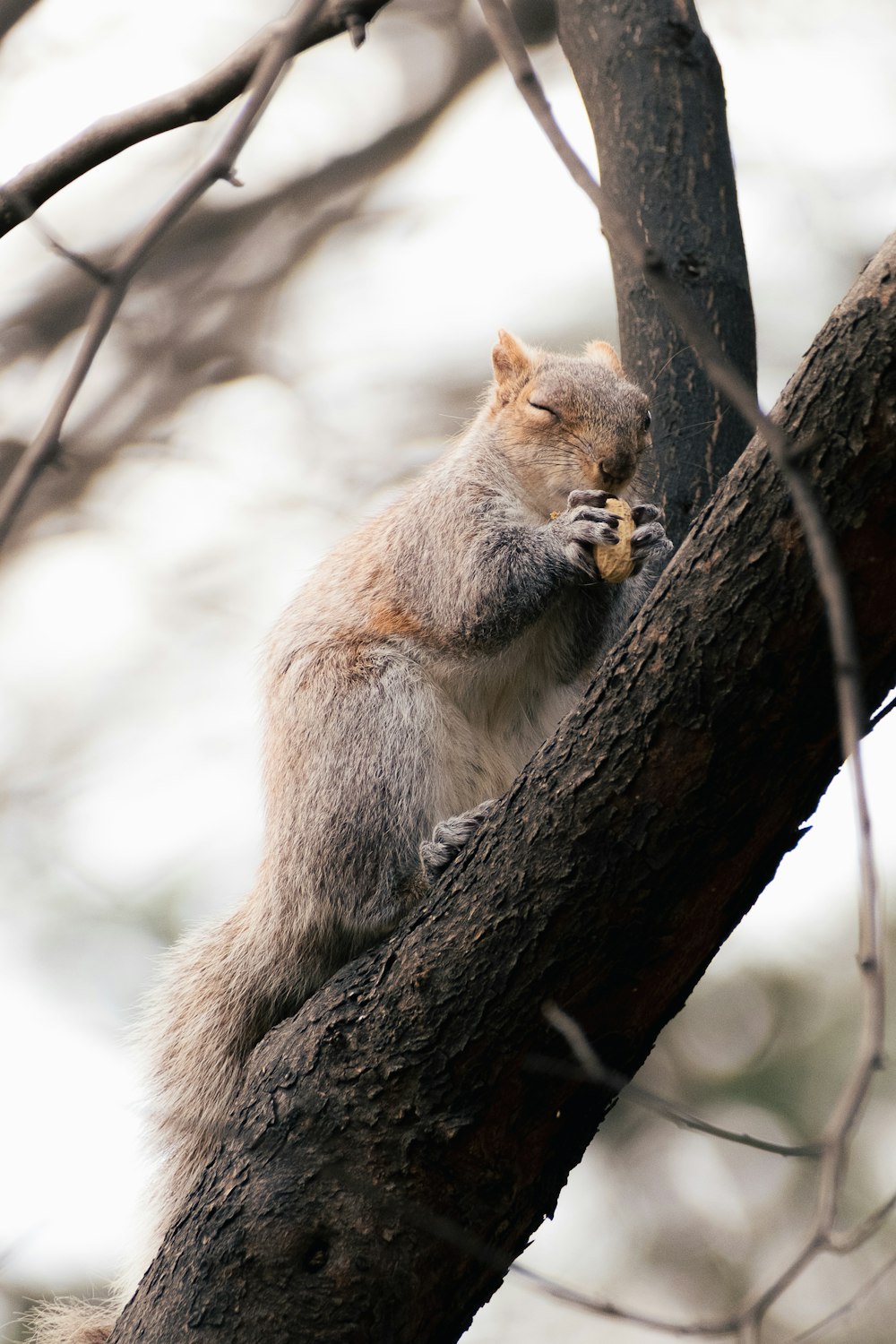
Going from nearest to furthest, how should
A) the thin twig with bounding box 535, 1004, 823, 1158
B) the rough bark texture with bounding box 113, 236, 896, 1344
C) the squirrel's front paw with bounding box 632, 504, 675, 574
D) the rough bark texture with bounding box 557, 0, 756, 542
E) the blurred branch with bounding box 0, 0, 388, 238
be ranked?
the thin twig with bounding box 535, 1004, 823, 1158 → the rough bark texture with bounding box 113, 236, 896, 1344 → the blurred branch with bounding box 0, 0, 388, 238 → the squirrel's front paw with bounding box 632, 504, 675, 574 → the rough bark texture with bounding box 557, 0, 756, 542

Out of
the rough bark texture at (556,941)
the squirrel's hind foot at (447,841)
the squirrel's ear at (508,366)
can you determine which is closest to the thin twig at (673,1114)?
the rough bark texture at (556,941)

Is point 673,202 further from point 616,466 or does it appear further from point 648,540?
point 648,540

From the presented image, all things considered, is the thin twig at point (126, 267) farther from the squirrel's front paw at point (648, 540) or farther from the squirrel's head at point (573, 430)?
the squirrel's head at point (573, 430)

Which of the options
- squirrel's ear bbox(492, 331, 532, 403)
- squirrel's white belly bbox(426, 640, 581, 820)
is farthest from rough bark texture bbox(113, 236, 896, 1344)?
squirrel's ear bbox(492, 331, 532, 403)

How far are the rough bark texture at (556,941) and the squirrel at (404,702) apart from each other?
22.7 inches

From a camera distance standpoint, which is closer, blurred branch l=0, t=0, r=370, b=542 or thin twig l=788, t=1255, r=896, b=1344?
blurred branch l=0, t=0, r=370, b=542

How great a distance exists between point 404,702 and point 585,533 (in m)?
0.69

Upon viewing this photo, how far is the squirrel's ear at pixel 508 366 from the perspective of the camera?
4.74m

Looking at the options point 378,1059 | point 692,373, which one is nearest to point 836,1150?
point 378,1059

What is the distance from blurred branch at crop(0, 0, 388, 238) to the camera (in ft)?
10.2

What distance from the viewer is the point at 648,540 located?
3738mm

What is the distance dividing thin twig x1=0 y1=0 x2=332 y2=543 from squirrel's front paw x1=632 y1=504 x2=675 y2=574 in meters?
2.32

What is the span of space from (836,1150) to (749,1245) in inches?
302

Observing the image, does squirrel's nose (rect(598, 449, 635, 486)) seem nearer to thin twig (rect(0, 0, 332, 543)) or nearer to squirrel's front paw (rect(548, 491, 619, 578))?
squirrel's front paw (rect(548, 491, 619, 578))
